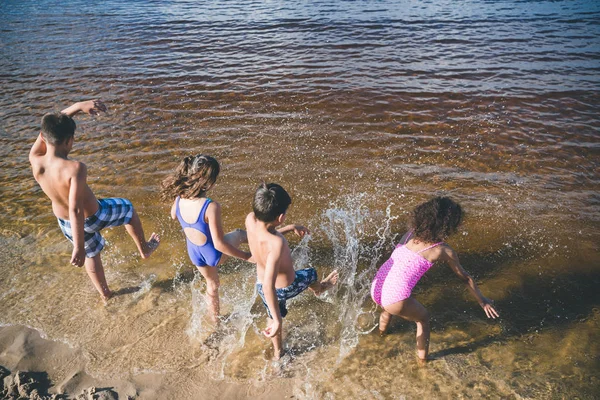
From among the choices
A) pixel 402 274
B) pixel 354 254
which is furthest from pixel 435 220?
pixel 354 254

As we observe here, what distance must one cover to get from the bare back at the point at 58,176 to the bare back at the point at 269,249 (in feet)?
5.48

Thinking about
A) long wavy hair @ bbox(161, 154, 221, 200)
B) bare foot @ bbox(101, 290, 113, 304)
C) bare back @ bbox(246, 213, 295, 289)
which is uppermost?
long wavy hair @ bbox(161, 154, 221, 200)

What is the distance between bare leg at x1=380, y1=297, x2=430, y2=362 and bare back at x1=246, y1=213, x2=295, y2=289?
36.4 inches

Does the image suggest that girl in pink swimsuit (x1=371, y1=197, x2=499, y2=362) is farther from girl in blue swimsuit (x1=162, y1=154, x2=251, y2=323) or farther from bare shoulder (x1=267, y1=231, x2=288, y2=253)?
girl in blue swimsuit (x1=162, y1=154, x2=251, y2=323)

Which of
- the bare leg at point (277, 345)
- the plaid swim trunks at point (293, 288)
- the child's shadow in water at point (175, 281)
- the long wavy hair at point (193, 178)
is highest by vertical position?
the long wavy hair at point (193, 178)

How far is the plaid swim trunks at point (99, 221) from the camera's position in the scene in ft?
13.1

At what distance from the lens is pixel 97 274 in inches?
168

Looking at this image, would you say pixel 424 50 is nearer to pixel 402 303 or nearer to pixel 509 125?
pixel 509 125

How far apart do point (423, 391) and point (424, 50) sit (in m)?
12.0

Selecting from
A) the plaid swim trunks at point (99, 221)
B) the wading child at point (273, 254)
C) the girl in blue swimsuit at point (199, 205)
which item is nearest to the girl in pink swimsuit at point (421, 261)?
the wading child at point (273, 254)

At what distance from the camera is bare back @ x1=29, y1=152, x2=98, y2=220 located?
3.63 metres

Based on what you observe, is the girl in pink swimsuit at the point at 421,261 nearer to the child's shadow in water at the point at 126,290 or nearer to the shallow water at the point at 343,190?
the shallow water at the point at 343,190

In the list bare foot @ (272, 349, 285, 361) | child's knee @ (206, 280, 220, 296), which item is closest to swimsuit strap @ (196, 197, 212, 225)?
child's knee @ (206, 280, 220, 296)

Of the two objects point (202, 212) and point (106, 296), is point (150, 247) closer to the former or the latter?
point (106, 296)
